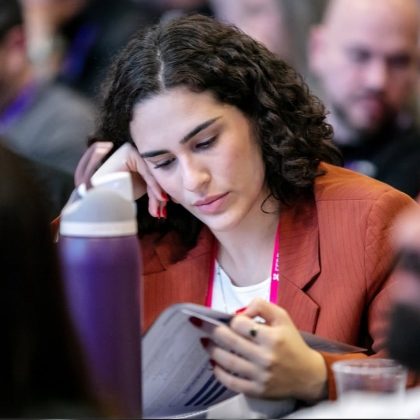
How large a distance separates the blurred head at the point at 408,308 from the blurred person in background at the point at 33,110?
2294mm

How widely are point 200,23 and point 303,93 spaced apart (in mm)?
287

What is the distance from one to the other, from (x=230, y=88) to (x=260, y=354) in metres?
0.70

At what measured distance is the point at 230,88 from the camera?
2408 mm

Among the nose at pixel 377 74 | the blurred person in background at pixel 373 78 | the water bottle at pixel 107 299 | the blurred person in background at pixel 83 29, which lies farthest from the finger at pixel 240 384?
the blurred person in background at pixel 83 29

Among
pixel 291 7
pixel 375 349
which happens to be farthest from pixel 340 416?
pixel 291 7

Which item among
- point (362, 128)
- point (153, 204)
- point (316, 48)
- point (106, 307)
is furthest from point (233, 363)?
point (316, 48)

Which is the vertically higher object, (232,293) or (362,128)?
(362,128)

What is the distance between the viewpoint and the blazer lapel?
7.61 ft

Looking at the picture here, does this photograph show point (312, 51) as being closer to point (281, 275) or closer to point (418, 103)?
point (418, 103)

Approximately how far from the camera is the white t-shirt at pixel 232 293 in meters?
2.45

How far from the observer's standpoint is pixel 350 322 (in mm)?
2271

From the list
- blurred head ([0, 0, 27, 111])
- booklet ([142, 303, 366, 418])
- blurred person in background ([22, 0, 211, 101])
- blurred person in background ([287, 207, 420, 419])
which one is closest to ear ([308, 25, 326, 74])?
blurred person in background ([22, 0, 211, 101])

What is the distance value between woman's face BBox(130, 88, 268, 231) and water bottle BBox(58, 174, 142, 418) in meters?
0.60

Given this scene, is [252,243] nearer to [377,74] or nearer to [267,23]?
[377,74]
